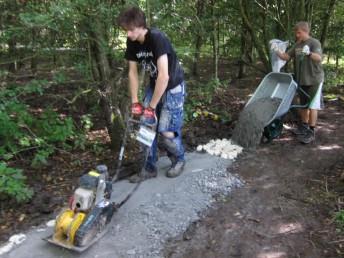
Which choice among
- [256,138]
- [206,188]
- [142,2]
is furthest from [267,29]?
[206,188]

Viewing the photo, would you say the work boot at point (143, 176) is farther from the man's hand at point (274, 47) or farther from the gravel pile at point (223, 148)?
the man's hand at point (274, 47)

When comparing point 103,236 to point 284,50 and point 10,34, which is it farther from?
point 284,50

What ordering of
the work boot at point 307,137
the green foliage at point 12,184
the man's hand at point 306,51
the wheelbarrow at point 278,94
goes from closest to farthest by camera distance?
the green foliage at point 12,184
the man's hand at point 306,51
the wheelbarrow at point 278,94
the work boot at point 307,137

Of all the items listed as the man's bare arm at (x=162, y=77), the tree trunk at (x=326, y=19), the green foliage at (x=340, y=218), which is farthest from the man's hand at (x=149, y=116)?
the tree trunk at (x=326, y=19)

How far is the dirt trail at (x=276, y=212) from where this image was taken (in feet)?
12.5

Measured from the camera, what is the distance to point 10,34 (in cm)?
514

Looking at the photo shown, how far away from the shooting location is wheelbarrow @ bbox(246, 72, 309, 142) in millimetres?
6156

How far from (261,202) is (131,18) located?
7.52 ft

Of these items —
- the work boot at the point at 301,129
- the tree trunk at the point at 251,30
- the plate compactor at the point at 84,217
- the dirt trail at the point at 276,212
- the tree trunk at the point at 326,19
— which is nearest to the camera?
the plate compactor at the point at 84,217

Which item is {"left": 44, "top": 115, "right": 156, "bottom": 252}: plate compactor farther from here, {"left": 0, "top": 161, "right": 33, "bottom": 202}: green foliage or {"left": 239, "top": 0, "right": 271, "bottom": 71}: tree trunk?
{"left": 239, "top": 0, "right": 271, "bottom": 71}: tree trunk

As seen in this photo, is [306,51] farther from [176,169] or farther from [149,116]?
[149,116]

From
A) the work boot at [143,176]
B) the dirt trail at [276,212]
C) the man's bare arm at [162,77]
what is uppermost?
the man's bare arm at [162,77]

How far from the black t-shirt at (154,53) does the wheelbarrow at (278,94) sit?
6.50ft

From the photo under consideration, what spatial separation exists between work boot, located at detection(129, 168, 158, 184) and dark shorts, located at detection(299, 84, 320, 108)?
2684mm
